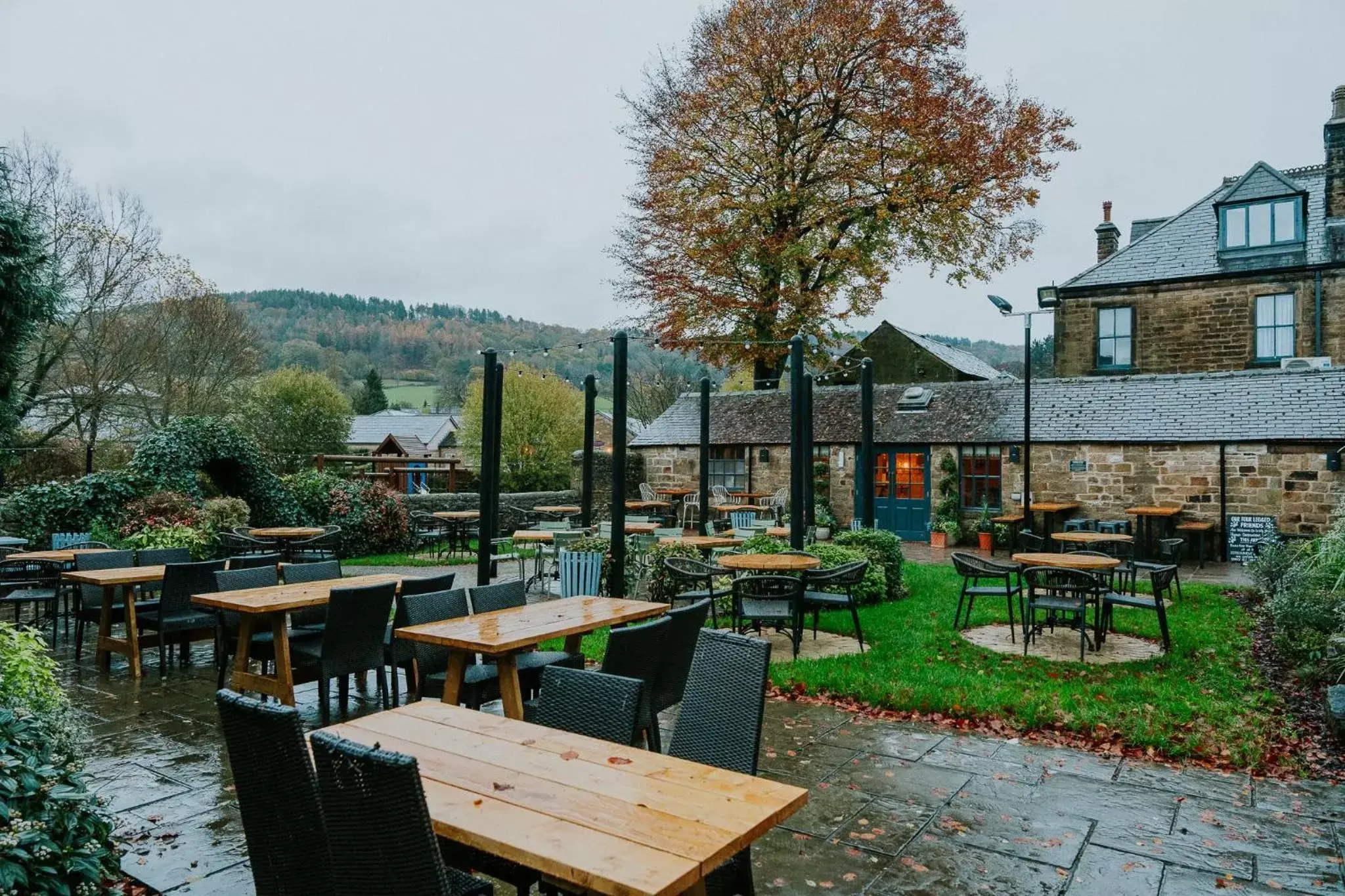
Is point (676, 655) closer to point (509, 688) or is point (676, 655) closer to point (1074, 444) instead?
point (509, 688)

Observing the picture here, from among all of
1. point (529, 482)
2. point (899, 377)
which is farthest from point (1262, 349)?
point (529, 482)

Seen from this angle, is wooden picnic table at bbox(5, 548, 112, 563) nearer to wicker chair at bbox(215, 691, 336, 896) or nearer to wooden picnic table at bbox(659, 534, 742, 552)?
wooden picnic table at bbox(659, 534, 742, 552)

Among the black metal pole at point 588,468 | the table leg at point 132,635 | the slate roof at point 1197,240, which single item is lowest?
the table leg at point 132,635

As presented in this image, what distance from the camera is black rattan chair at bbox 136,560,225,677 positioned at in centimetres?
600

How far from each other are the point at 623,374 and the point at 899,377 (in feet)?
63.9

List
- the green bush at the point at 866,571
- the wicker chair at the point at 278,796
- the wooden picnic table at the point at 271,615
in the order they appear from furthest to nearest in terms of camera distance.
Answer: the green bush at the point at 866,571, the wooden picnic table at the point at 271,615, the wicker chair at the point at 278,796

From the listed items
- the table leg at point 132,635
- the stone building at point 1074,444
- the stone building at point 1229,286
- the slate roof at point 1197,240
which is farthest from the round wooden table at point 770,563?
the slate roof at point 1197,240

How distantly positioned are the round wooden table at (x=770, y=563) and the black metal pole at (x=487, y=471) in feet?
7.78

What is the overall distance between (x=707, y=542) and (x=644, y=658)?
19.2 feet

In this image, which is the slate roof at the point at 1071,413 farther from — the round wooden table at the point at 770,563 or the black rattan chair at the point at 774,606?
the black rattan chair at the point at 774,606

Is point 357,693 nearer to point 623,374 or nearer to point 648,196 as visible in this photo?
point 623,374

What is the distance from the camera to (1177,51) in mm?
12430

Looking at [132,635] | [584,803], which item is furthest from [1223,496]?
[132,635]

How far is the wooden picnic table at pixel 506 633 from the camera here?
398cm
